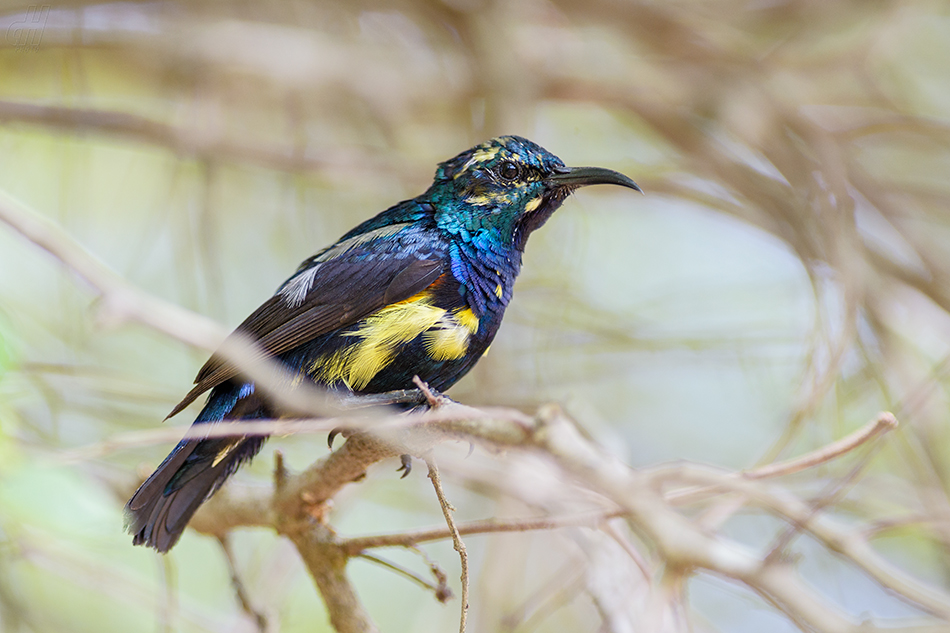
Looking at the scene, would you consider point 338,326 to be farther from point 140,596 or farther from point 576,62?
point 576,62

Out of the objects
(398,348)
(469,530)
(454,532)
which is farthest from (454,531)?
(398,348)

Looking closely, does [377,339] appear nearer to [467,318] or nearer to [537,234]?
[467,318]

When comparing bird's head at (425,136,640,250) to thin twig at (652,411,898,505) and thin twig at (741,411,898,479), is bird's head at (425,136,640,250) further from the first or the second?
thin twig at (741,411,898,479)

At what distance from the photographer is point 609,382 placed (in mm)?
5594

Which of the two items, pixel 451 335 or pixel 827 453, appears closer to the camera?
pixel 827 453

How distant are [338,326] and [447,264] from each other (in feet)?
1.29

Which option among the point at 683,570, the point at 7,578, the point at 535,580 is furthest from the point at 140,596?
the point at 535,580

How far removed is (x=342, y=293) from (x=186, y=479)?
73cm

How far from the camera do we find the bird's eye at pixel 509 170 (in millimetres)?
3039

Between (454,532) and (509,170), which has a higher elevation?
(509,170)

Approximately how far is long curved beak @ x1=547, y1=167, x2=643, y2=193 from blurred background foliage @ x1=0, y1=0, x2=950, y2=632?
2.67 ft

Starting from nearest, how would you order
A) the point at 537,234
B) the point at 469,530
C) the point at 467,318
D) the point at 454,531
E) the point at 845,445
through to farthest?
the point at 454,531, the point at 845,445, the point at 469,530, the point at 467,318, the point at 537,234

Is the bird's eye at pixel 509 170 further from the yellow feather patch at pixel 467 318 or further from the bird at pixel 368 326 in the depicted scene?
the yellow feather patch at pixel 467 318

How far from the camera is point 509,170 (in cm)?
305
